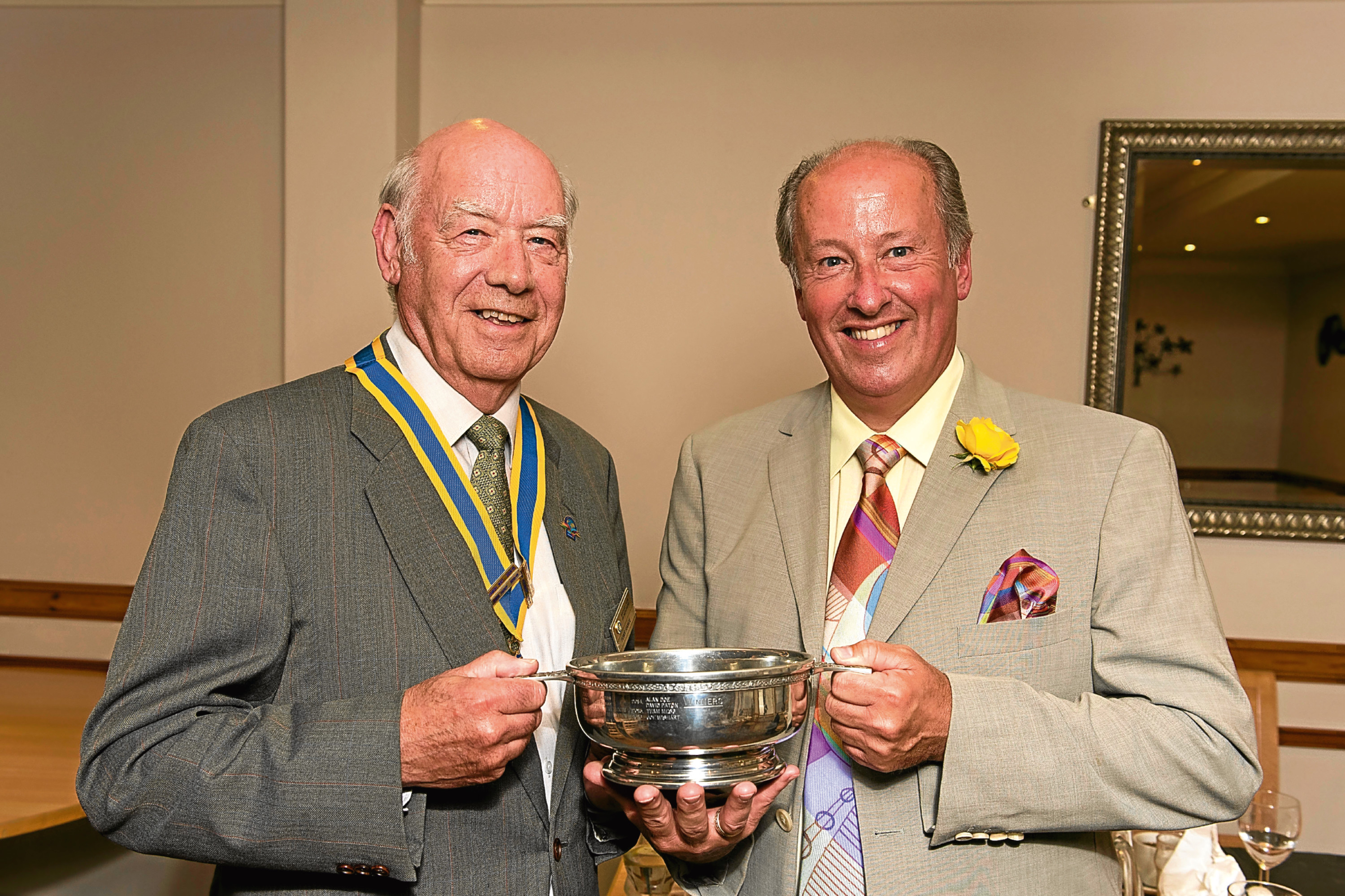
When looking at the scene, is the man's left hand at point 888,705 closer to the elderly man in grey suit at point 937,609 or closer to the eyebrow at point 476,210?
the elderly man in grey suit at point 937,609

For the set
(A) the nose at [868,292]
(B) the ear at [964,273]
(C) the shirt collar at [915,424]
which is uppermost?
(B) the ear at [964,273]

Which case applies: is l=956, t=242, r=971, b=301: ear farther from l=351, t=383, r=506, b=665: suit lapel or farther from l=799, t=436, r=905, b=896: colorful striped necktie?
l=351, t=383, r=506, b=665: suit lapel

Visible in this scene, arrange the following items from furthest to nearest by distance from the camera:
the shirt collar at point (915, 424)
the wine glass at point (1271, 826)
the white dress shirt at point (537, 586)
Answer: the wine glass at point (1271, 826)
the shirt collar at point (915, 424)
the white dress shirt at point (537, 586)

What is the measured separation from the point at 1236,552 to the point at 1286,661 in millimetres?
426

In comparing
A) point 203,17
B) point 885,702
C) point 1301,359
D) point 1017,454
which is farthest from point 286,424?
point 1301,359

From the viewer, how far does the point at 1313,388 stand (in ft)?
12.1

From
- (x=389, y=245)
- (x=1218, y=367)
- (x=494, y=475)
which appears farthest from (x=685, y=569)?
(x=1218, y=367)

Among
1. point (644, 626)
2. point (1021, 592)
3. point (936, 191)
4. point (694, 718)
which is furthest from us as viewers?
point (644, 626)

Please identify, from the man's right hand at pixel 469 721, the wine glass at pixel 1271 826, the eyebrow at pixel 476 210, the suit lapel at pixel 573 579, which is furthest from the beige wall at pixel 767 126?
the man's right hand at pixel 469 721

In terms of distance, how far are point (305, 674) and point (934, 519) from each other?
0.99 m

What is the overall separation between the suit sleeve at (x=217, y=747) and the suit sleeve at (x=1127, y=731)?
810mm

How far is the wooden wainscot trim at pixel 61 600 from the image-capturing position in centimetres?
415

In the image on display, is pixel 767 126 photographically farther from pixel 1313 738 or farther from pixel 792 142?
pixel 1313 738

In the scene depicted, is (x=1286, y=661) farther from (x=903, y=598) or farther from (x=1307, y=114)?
(x=903, y=598)
